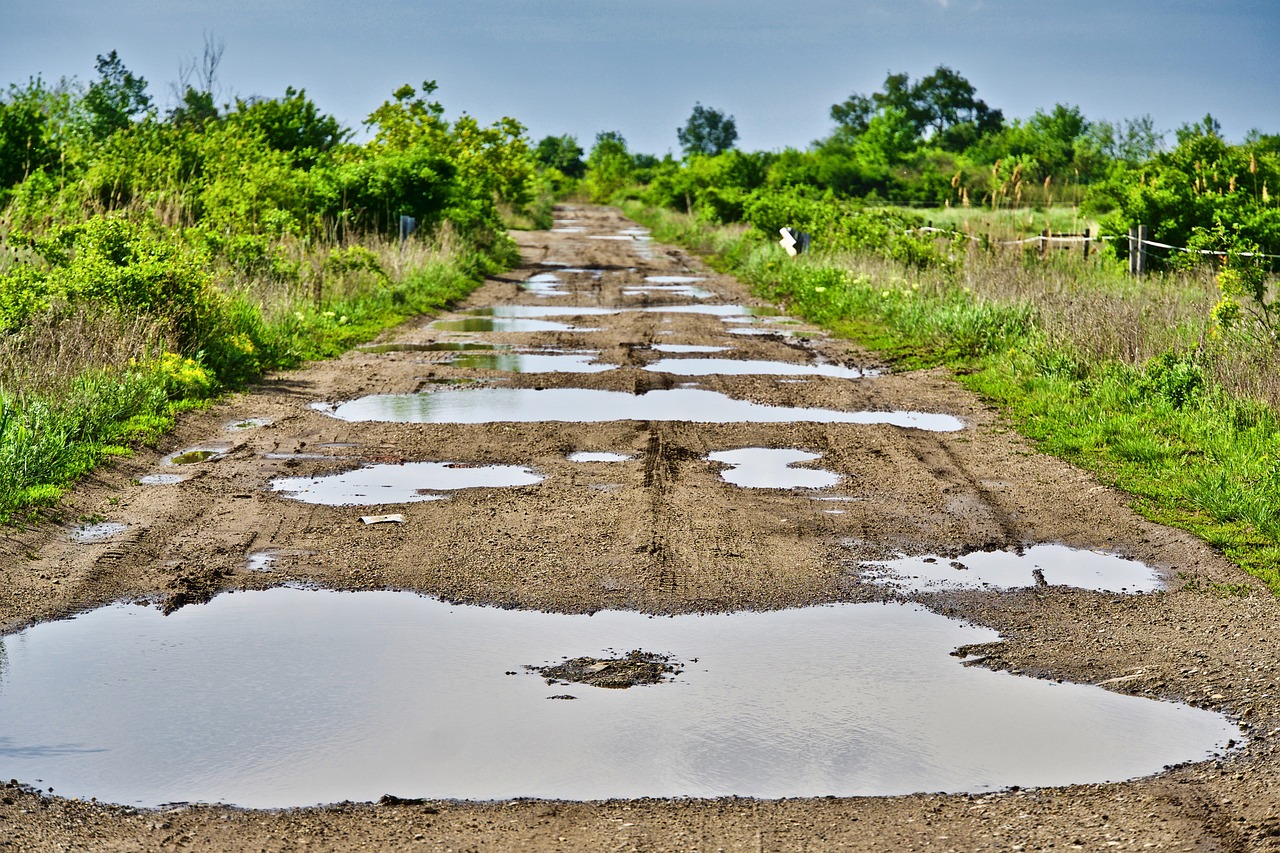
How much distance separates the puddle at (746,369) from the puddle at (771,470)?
4.30 m

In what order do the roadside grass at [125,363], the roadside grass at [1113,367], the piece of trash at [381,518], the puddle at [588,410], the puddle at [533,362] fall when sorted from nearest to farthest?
the piece of trash at [381,518]
the roadside grass at [1113,367]
the roadside grass at [125,363]
the puddle at [588,410]
the puddle at [533,362]

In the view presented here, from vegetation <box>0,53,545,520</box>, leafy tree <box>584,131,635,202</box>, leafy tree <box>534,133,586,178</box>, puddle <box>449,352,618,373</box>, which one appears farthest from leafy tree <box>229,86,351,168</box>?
leafy tree <box>534,133,586,178</box>

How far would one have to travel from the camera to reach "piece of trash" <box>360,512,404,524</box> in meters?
7.89

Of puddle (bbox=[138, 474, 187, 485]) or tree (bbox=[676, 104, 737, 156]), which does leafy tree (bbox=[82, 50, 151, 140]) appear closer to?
puddle (bbox=[138, 474, 187, 485])

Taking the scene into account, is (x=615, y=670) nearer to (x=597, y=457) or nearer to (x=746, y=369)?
(x=597, y=457)

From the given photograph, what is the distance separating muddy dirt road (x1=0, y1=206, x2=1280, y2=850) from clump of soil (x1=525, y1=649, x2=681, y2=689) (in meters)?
0.66

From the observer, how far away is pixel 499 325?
19.7m

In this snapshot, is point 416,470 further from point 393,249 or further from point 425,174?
point 425,174

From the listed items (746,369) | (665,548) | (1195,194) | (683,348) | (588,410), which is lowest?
(665,548)

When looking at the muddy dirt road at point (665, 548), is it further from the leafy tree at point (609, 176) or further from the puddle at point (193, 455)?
the leafy tree at point (609, 176)

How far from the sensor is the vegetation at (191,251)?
34.6ft

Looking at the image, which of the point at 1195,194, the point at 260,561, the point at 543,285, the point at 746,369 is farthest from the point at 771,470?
the point at 543,285

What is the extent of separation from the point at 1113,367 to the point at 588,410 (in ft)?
16.4

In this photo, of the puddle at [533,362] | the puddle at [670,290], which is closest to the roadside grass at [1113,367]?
the puddle at [670,290]
